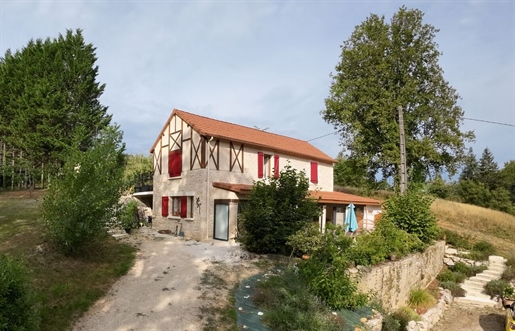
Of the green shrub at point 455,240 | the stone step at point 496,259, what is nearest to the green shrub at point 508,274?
the stone step at point 496,259

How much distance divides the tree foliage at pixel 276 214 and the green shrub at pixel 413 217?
3.77 m

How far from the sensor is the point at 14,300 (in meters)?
4.89

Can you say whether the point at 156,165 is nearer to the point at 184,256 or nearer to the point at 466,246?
the point at 184,256

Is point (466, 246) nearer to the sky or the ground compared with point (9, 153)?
nearer to the ground

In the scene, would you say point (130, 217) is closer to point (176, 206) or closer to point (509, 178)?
point (176, 206)

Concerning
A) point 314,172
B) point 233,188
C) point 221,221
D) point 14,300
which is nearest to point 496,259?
point 314,172

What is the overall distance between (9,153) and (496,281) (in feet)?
119

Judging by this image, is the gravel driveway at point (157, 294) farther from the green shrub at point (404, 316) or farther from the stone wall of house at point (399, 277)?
the green shrub at point (404, 316)

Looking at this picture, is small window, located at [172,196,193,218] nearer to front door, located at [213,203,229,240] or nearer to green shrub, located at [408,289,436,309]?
front door, located at [213,203,229,240]

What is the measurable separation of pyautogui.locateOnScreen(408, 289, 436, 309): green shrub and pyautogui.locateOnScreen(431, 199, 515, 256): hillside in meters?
9.93

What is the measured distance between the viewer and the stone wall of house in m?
9.72

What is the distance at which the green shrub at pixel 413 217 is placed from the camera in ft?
46.3

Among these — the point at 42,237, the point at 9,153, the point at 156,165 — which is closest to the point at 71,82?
the point at 9,153

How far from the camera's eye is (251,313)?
7281mm
